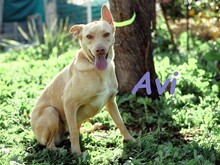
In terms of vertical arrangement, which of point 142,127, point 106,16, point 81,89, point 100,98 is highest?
point 106,16

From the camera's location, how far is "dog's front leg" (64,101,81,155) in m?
4.21

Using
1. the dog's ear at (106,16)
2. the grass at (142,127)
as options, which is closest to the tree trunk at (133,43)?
the grass at (142,127)

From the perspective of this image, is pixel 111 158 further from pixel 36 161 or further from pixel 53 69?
pixel 53 69

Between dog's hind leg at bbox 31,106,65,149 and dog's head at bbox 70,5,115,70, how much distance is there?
0.69 meters

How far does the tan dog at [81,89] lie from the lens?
4047 millimetres

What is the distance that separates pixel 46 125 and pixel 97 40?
1002 millimetres

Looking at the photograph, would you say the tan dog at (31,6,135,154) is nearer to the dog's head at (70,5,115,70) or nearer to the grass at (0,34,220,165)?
the dog's head at (70,5,115,70)

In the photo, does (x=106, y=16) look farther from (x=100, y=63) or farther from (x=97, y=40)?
(x=100, y=63)

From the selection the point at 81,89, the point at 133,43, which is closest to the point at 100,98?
the point at 81,89

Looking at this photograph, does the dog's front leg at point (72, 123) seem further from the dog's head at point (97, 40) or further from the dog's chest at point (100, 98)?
the dog's head at point (97, 40)

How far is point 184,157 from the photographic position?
Answer: 4.05 m

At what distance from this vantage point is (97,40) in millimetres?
3982

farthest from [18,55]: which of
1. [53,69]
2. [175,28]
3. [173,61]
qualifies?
[175,28]

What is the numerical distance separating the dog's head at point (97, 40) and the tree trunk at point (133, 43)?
1.47m
